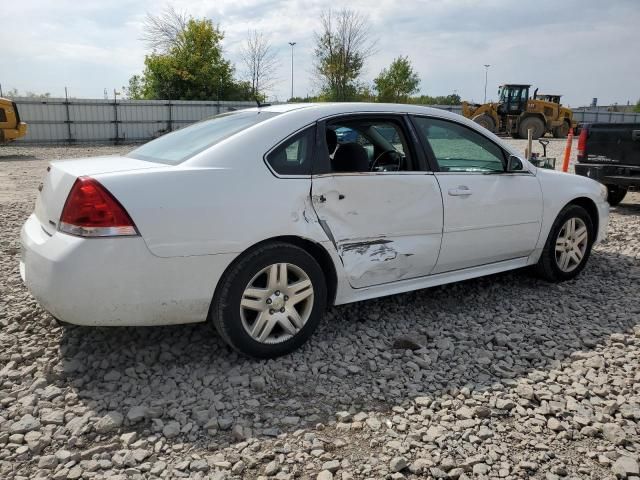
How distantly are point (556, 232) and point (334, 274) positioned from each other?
7.61 feet

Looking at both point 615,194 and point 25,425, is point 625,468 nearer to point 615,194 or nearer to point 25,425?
point 25,425

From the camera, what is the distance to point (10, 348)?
3.37 metres

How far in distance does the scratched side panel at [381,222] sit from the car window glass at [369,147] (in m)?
0.14

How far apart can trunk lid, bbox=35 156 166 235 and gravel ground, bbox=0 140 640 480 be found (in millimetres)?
856

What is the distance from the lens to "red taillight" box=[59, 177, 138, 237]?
107 inches

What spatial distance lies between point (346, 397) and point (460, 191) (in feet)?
5.86

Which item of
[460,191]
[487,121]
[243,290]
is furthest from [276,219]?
[487,121]

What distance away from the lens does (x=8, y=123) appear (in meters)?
18.4

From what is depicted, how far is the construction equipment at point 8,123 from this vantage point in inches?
722

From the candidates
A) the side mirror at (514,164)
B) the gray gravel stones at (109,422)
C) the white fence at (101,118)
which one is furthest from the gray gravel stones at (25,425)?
the white fence at (101,118)

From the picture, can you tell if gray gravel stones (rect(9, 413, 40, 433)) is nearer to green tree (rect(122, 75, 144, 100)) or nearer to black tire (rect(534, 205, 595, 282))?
black tire (rect(534, 205, 595, 282))

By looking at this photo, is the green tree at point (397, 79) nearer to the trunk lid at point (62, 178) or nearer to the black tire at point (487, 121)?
the black tire at point (487, 121)

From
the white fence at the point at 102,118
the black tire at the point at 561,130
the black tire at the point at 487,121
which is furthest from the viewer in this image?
the black tire at the point at 561,130

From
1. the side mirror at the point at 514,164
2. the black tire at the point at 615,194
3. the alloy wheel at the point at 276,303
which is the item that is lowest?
the alloy wheel at the point at 276,303
